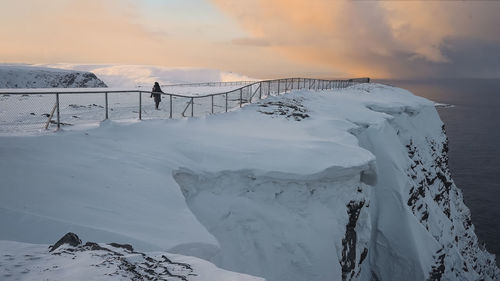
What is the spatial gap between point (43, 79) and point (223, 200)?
181 ft

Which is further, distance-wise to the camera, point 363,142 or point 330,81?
point 330,81

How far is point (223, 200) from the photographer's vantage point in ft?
33.4

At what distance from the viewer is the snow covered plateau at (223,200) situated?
20.4 feet

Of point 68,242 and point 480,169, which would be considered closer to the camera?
point 68,242

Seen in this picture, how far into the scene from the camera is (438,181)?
2723cm

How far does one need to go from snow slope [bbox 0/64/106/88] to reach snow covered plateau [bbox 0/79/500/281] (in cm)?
4475

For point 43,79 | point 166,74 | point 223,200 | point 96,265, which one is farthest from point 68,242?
point 166,74

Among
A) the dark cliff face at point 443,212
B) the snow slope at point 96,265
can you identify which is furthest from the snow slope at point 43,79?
the snow slope at point 96,265

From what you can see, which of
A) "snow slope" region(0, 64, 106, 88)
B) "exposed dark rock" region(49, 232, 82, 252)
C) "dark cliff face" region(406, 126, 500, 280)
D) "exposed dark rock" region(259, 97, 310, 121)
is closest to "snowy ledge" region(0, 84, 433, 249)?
"exposed dark rock" region(49, 232, 82, 252)

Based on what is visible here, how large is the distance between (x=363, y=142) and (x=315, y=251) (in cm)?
1031

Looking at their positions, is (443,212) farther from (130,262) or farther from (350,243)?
(130,262)

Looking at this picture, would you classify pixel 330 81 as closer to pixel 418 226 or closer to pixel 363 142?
pixel 363 142

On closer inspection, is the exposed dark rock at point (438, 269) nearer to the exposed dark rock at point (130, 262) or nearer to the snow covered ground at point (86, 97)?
the snow covered ground at point (86, 97)

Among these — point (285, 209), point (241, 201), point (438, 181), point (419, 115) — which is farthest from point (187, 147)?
point (419, 115)
